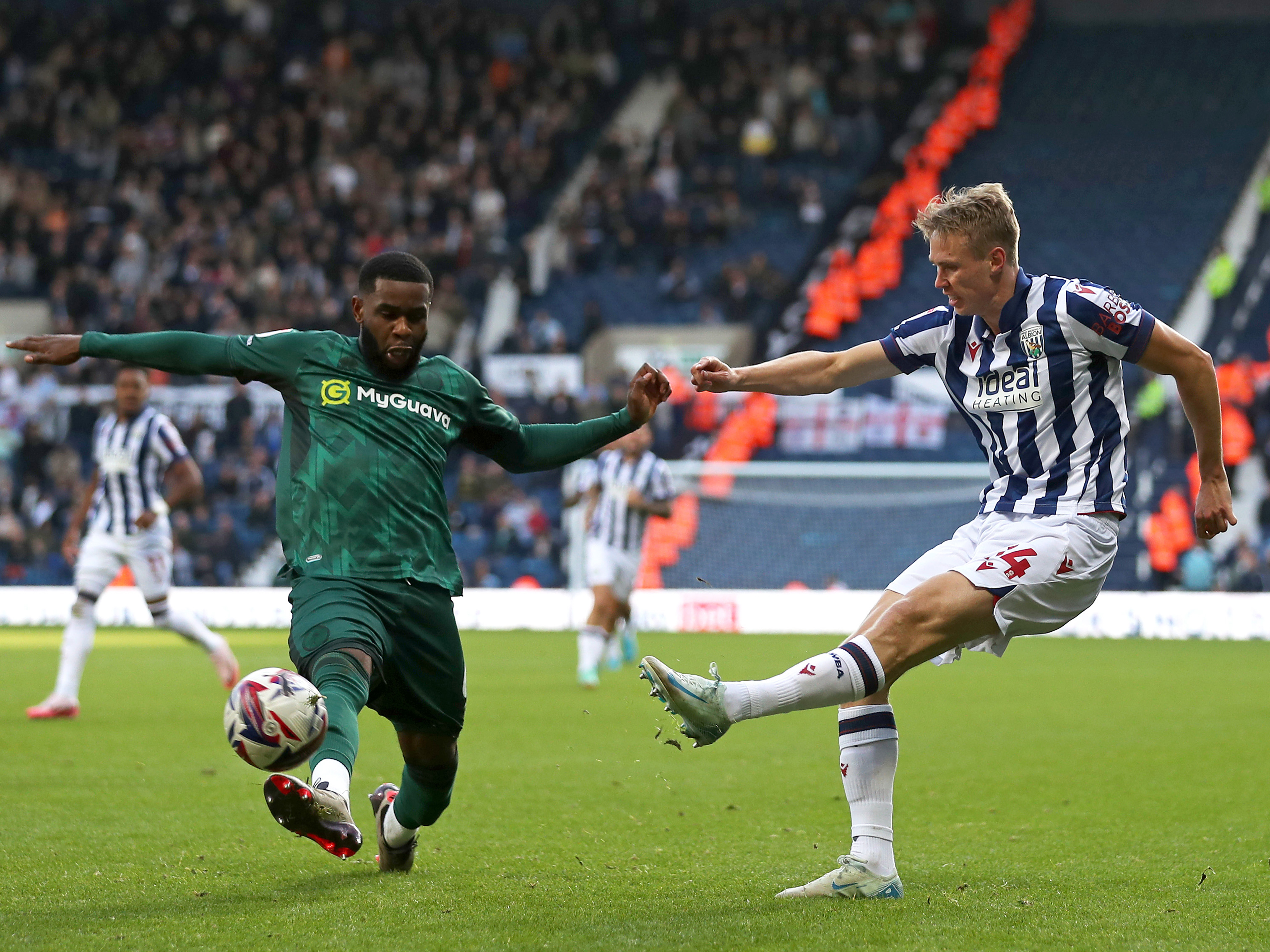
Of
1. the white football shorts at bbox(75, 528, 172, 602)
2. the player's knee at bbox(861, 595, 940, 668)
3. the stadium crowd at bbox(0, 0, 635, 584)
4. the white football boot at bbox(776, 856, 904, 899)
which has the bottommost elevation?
the white football boot at bbox(776, 856, 904, 899)

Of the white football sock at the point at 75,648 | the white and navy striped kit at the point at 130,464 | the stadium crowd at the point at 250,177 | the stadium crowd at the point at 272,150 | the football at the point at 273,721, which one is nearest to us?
the football at the point at 273,721

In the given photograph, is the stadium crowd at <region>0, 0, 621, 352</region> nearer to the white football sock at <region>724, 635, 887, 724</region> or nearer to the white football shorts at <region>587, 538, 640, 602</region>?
the white football shorts at <region>587, 538, 640, 602</region>

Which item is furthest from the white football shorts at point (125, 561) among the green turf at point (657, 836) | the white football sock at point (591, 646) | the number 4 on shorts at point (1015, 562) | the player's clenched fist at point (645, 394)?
the number 4 on shorts at point (1015, 562)

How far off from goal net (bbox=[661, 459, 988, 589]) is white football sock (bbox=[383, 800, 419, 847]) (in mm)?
15974

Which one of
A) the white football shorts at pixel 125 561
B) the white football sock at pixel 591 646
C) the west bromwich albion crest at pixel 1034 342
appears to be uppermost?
the west bromwich albion crest at pixel 1034 342

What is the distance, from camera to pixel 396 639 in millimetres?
4695

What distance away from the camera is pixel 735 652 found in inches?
622

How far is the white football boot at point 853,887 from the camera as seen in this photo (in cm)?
477

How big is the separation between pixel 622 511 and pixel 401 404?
8.99m

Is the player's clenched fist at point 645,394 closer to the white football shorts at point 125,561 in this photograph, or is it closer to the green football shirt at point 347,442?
the green football shirt at point 347,442

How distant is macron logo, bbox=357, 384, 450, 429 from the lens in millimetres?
4871

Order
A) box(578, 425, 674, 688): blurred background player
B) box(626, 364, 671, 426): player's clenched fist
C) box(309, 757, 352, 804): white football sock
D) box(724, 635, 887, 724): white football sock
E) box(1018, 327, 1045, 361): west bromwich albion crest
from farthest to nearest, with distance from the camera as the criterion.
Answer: box(578, 425, 674, 688): blurred background player
box(626, 364, 671, 426): player's clenched fist
box(1018, 327, 1045, 361): west bromwich albion crest
box(724, 635, 887, 724): white football sock
box(309, 757, 352, 804): white football sock

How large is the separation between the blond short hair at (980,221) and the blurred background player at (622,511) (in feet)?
28.0

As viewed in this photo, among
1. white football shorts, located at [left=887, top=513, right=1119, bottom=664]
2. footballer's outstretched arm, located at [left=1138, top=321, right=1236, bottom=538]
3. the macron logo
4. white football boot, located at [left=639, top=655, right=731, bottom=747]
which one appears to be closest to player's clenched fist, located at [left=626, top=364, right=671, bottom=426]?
the macron logo
